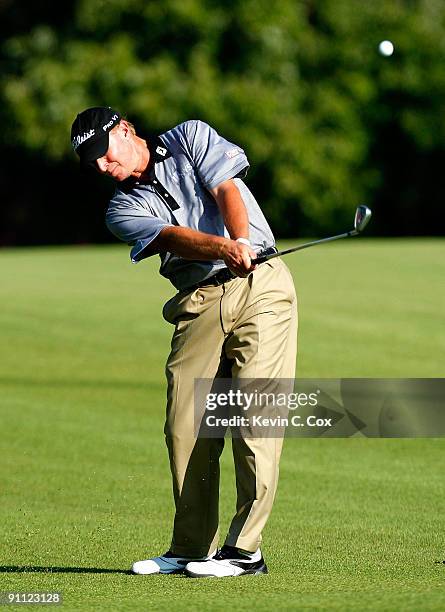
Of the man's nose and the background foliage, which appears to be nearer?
the man's nose

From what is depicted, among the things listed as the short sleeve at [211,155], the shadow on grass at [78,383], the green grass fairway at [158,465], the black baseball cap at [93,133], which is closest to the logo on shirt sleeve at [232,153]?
the short sleeve at [211,155]

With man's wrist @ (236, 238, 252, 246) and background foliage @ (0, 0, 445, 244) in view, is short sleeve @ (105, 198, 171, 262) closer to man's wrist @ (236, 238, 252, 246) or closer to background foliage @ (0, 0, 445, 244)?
man's wrist @ (236, 238, 252, 246)

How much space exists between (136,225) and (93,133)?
0.43m

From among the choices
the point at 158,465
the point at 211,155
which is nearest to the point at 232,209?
the point at 211,155

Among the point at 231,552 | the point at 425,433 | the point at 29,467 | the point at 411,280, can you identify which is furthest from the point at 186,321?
the point at 411,280

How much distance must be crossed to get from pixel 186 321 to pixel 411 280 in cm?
1268

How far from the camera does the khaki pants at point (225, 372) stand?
18.0ft

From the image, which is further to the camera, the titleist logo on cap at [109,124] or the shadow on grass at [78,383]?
the shadow on grass at [78,383]

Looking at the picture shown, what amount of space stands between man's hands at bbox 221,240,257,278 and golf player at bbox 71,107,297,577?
97 millimetres

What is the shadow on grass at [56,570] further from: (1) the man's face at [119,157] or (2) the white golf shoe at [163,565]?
(1) the man's face at [119,157]

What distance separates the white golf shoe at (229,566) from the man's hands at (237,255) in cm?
122

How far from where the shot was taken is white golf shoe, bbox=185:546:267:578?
5473 millimetres

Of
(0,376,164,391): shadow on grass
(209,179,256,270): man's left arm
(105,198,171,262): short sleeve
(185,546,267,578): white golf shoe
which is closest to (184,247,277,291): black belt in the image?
(209,179,256,270): man's left arm

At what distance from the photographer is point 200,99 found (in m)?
39.8
